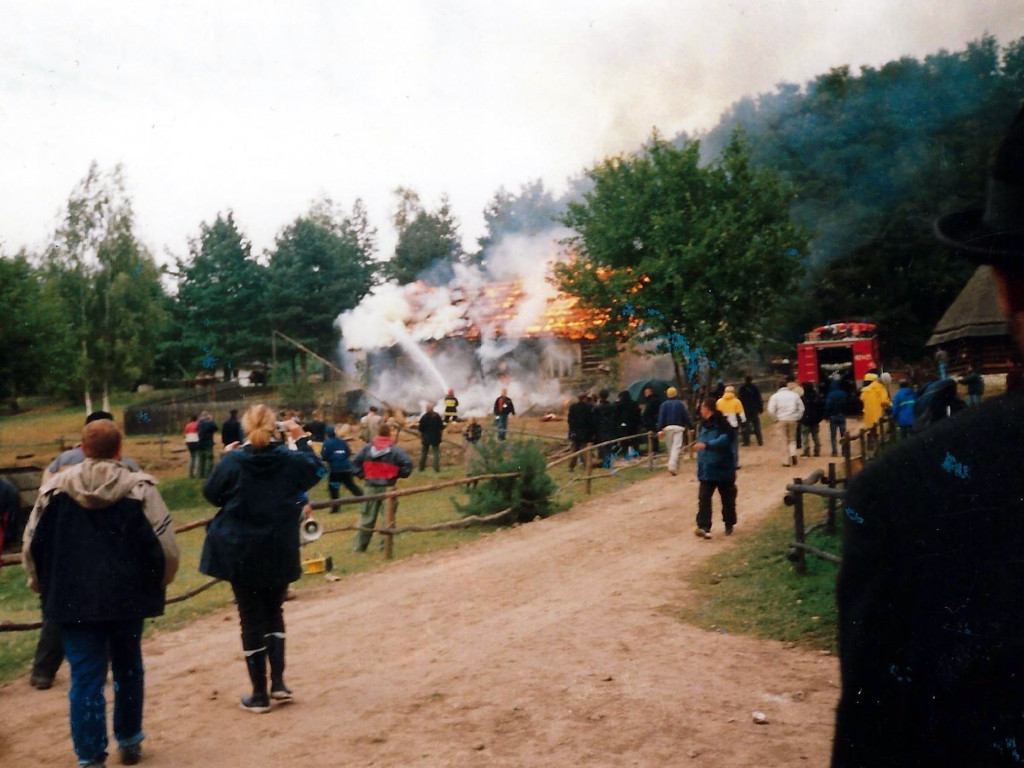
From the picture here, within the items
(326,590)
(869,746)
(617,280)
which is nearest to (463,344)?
(617,280)

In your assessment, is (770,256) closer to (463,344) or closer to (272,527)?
(463,344)

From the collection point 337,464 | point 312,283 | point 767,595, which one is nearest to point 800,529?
point 767,595

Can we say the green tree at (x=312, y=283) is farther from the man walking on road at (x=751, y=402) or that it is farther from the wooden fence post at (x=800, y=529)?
the wooden fence post at (x=800, y=529)

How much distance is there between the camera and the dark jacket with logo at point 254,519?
6023mm

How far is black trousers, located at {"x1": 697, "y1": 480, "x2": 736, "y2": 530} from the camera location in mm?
11953

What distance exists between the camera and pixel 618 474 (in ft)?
65.9

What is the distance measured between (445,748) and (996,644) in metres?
4.82

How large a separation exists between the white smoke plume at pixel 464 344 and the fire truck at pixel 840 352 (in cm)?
873

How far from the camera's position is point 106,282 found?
3891 cm

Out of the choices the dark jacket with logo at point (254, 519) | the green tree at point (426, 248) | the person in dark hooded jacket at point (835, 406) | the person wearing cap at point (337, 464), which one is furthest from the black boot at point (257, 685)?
the green tree at point (426, 248)

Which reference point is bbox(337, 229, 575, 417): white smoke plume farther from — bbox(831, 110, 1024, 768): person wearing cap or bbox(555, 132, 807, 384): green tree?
bbox(831, 110, 1024, 768): person wearing cap

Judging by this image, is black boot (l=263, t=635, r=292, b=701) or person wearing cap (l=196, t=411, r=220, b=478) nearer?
black boot (l=263, t=635, r=292, b=701)

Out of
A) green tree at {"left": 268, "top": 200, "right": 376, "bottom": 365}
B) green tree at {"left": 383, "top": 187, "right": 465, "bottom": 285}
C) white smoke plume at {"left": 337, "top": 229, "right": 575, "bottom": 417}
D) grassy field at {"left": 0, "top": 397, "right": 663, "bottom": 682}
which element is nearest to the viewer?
grassy field at {"left": 0, "top": 397, "right": 663, "bottom": 682}

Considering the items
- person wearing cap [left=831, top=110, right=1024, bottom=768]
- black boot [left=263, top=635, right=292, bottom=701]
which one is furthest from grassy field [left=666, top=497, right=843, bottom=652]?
person wearing cap [left=831, top=110, right=1024, bottom=768]
